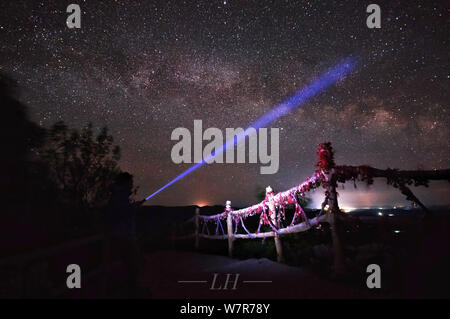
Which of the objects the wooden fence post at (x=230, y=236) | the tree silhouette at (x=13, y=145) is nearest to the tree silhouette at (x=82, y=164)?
the tree silhouette at (x=13, y=145)

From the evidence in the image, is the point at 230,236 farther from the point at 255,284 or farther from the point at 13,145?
the point at 13,145

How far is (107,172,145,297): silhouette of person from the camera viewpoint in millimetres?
4551

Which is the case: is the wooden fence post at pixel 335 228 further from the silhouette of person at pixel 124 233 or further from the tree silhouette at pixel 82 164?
the tree silhouette at pixel 82 164

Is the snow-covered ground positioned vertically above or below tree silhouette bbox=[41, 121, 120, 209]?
below

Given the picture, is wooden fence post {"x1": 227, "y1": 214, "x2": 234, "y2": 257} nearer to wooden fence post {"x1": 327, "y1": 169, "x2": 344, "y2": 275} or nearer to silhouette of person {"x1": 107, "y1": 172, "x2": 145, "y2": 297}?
wooden fence post {"x1": 327, "y1": 169, "x2": 344, "y2": 275}

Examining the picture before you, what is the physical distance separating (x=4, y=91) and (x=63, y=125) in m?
3.08

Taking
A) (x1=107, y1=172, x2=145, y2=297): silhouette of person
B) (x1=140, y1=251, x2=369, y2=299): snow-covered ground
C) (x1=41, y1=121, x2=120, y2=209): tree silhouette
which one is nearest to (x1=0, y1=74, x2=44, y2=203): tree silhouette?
(x1=41, y1=121, x2=120, y2=209): tree silhouette

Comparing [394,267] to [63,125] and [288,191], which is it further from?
[63,125]

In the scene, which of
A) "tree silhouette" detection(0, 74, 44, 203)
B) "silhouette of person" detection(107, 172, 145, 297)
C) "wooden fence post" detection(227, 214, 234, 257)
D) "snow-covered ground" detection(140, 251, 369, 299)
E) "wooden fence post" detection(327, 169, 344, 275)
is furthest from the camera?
"wooden fence post" detection(227, 214, 234, 257)

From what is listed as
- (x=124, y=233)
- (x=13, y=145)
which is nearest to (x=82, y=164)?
(x=13, y=145)

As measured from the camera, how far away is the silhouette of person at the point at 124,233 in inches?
179
